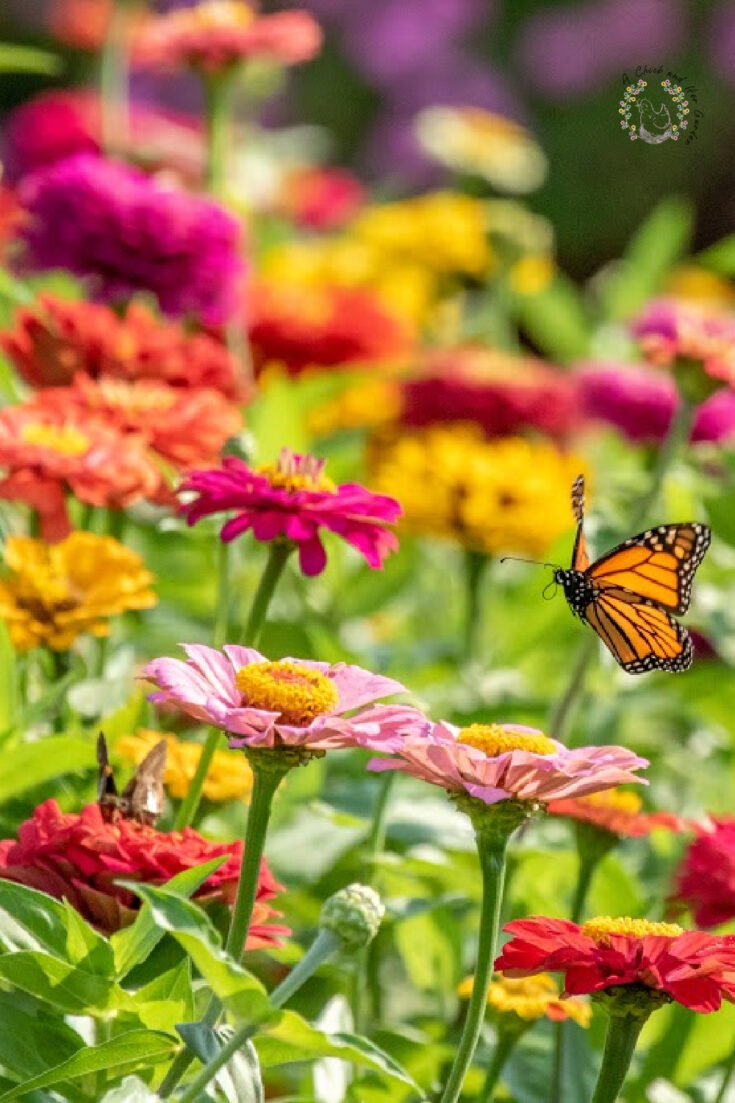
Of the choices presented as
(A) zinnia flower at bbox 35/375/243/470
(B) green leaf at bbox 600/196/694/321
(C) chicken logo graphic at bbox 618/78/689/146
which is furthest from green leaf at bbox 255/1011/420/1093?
(B) green leaf at bbox 600/196/694/321

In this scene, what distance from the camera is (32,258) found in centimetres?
137

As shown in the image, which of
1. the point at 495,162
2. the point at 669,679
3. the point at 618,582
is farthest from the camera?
the point at 495,162

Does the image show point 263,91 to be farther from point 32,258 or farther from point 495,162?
point 32,258

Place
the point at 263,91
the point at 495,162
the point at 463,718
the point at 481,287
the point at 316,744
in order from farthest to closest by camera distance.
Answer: the point at 481,287, the point at 495,162, the point at 263,91, the point at 463,718, the point at 316,744

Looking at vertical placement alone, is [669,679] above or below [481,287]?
below

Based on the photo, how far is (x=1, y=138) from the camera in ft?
11.3

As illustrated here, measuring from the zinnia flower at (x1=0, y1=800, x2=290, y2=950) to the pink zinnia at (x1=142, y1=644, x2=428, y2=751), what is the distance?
58 mm

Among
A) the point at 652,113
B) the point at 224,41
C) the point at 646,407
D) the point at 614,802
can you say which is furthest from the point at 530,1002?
the point at 224,41

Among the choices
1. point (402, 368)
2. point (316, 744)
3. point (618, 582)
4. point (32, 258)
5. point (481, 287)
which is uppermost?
point (481, 287)

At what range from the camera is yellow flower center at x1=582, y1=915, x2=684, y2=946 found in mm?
742

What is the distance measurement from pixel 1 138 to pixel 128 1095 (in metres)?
2.93

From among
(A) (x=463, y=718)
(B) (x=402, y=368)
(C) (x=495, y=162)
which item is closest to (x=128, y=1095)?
Result: (A) (x=463, y=718)

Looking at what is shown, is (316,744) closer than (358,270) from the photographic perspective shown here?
Yes

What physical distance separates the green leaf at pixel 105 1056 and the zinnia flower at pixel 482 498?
0.79 m
